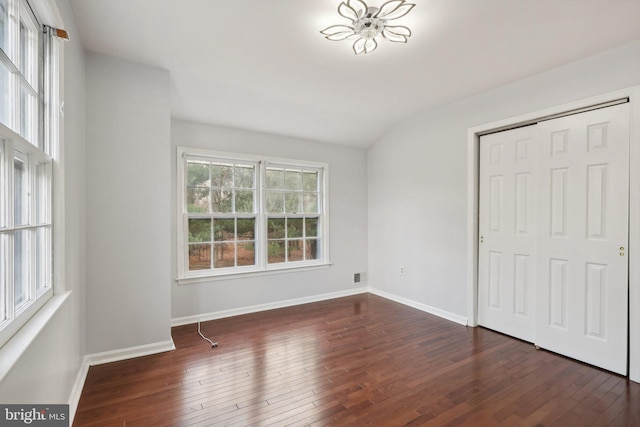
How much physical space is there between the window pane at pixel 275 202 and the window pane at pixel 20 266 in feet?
9.24

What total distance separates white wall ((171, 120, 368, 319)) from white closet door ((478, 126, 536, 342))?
1902mm

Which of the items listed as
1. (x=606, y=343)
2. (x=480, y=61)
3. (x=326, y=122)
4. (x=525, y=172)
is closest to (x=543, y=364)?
(x=606, y=343)

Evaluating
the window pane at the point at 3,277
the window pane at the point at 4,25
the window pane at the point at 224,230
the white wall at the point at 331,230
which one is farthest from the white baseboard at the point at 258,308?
the window pane at the point at 4,25

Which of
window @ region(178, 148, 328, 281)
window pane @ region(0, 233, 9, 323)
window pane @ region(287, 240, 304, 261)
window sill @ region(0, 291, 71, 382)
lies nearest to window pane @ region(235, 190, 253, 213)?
window @ region(178, 148, 328, 281)

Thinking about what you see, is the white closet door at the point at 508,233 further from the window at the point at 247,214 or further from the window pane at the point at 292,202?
the window pane at the point at 292,202

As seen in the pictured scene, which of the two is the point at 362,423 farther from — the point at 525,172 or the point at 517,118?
the point at 517,118

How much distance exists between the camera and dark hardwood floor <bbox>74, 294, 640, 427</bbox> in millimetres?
1920

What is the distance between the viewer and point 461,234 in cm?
354

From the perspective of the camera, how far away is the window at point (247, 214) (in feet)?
12.0

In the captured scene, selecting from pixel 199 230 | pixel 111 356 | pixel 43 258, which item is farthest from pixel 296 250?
pixel 43 258

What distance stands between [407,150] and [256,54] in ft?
8.04

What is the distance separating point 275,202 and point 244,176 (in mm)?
556

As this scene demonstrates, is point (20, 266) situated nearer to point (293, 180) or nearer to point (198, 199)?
point (198, 199)

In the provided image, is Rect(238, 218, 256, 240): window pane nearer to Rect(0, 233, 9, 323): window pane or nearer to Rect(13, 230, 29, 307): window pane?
Rect(13, 230, 29, 307): window pane
